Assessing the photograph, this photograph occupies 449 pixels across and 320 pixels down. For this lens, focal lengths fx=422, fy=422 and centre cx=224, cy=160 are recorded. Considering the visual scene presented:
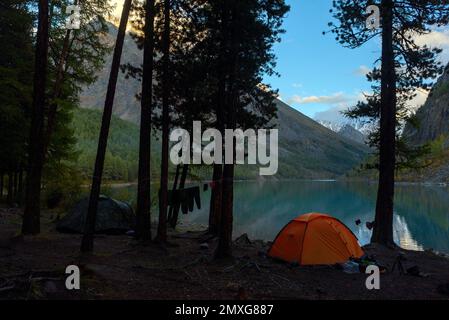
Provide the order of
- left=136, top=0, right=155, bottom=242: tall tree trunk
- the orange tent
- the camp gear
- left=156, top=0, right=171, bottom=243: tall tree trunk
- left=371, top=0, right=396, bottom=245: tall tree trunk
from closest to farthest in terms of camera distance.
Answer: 1. the orange tent
2. left=136, top=0, right=155, bottom=242: tall tree trunk
3. left=156, top=0, right=171, bottom=243: tall tree trunk
4. left=371, top=0, right=396, bottom=245: tall tree trunk
5. the camp gear

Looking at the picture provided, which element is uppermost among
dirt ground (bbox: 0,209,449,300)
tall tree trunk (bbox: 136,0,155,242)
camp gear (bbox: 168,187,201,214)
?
tall tree trunk (bbox: 136,0,155,242)

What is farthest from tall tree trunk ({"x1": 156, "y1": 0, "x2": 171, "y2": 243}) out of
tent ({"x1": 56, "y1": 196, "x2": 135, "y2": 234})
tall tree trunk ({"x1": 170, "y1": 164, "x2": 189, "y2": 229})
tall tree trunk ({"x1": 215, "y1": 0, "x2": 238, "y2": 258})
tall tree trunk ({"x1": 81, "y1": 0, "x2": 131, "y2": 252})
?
tall tree trunk ({"x1": 170, "y1": 164, "x2": 189, "y2": 229})

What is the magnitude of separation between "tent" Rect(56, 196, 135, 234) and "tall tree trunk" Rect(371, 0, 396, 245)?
36.1ft

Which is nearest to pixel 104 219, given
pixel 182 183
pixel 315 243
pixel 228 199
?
pixel 182 183

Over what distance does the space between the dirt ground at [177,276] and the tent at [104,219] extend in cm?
302

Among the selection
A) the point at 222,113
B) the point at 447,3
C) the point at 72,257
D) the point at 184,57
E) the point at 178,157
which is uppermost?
the point at 447,3

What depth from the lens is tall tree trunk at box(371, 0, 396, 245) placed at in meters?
17.1

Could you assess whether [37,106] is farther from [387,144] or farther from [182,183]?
[387,144]

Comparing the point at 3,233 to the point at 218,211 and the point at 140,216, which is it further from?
the point at 218,211

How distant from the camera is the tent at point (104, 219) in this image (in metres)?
18.7

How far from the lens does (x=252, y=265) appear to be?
11.5 metres

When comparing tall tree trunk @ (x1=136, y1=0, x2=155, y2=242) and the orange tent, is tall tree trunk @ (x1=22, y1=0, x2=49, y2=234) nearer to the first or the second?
tall tree trunk @ (x1=136, y1=0, x2=155, y2=242)

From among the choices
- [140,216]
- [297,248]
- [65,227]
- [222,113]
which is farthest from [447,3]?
[65,227]

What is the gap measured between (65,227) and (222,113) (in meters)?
8.72
